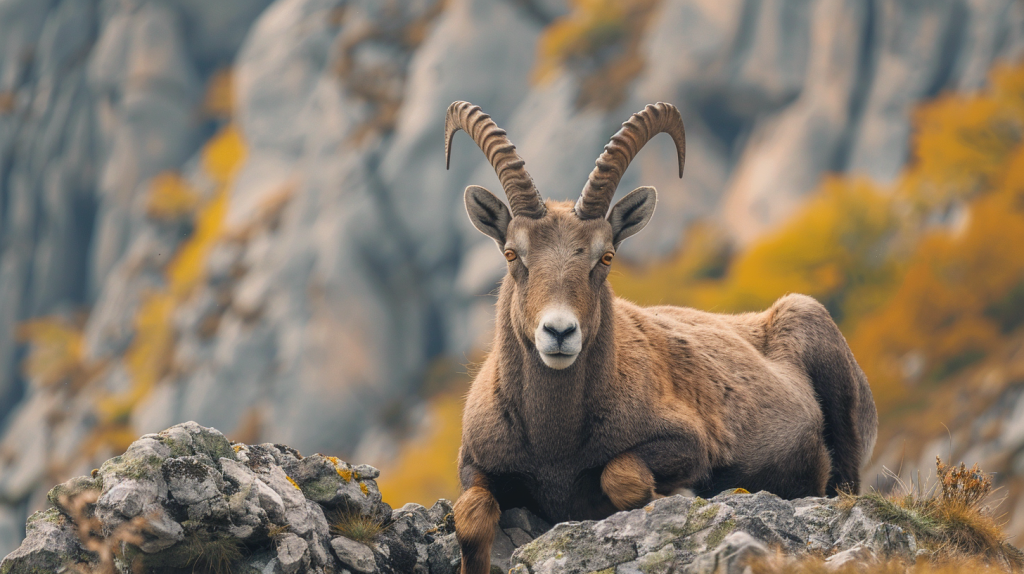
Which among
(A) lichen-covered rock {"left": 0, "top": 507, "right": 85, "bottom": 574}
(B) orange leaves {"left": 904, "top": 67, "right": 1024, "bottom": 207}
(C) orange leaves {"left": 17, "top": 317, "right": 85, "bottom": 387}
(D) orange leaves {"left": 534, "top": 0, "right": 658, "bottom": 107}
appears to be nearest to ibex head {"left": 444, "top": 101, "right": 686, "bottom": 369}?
(A) lichen-covered rock {"left": 0, "top": 507, "right": 85, "bottom": 574}

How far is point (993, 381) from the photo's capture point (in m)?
48.2

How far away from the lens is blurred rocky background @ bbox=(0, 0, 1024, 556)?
5841cm

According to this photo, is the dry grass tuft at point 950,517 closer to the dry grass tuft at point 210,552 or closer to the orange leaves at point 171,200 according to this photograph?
the dry grass tuft at point 210,552

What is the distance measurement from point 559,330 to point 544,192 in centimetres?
5235

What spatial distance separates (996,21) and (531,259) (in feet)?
197

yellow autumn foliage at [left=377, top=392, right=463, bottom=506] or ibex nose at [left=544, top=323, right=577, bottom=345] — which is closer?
ibex nose at [left=544, top=323, right=577, bottom=345]

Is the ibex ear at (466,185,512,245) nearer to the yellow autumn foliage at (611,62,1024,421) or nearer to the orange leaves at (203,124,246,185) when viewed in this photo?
the yellow autumn foliage at (611,62,1024,421)

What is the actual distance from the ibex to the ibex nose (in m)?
0.01

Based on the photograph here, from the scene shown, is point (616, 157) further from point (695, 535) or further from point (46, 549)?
point (46, 549)

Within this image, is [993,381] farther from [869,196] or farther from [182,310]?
[182,310]

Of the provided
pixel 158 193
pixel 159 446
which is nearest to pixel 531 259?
pixel 159 446

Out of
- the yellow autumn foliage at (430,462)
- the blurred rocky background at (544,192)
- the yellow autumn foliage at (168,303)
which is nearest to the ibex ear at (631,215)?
the blurred rocky background at (544,192)

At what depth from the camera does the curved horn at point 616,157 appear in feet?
29.1

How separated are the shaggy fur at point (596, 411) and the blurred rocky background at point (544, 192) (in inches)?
1689
